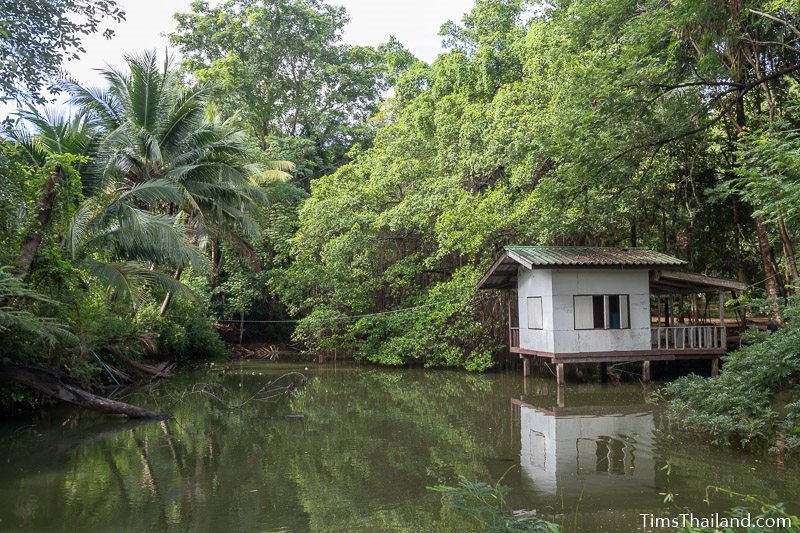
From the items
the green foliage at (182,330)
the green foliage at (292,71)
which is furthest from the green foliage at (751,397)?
the green foliage at (292,71)

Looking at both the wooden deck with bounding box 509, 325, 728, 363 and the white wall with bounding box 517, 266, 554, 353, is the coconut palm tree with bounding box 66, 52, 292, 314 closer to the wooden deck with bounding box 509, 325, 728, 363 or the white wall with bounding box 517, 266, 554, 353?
the white wall with bounding box 517, 266, 554, 353

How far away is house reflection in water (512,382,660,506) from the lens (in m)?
7.80

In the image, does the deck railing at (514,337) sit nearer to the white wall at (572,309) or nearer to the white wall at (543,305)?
the white wall at (543,305)

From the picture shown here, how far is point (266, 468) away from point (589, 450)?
15.0 ft

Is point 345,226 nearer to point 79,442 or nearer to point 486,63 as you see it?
point 486,63

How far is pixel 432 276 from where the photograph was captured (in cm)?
2527

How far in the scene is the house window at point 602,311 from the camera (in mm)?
16938

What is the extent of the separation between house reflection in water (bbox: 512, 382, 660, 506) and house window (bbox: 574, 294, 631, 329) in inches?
111

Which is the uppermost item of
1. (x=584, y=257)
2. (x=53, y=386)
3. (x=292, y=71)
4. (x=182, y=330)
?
(x=292, y=71)

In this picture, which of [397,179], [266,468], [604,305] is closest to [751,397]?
[266,468]

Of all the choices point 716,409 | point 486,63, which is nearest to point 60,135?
point 486,63

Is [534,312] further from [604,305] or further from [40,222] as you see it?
[40,222]

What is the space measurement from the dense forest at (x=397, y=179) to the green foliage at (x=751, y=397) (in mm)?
56

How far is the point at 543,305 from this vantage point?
1712 cm
